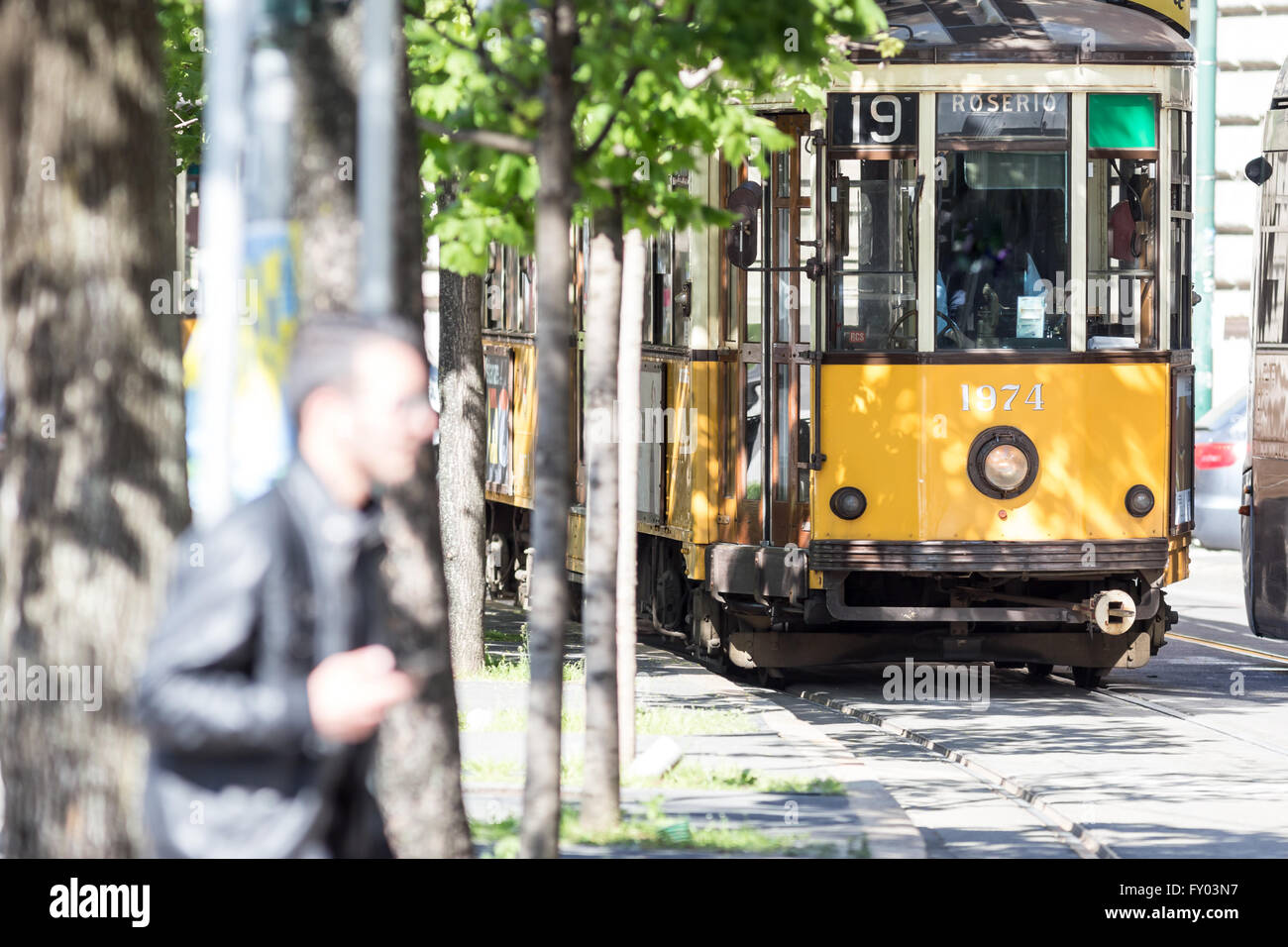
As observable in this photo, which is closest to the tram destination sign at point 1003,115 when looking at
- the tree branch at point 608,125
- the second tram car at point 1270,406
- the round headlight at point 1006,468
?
the round headlight at point 1006,468

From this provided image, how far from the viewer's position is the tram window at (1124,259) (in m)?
15.0

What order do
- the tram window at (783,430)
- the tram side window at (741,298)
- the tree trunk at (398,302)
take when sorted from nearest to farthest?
the tree trunk at (398,302)
the tram window at (783,430)
the tram side window at (741,298)

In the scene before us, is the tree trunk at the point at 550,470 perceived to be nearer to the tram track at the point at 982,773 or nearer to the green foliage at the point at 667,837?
the green foliage at the point at 667,837

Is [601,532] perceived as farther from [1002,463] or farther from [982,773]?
[1002,463]

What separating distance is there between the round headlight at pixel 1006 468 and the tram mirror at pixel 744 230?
6.55ft

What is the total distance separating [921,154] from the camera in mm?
14688

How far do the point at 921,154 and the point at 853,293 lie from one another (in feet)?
3.30

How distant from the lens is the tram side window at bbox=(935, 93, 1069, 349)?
14.7m

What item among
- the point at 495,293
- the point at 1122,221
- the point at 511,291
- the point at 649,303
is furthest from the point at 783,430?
the point at 495,293

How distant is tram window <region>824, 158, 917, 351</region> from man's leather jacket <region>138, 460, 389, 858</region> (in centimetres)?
1129

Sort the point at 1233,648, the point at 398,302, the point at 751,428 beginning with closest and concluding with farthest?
the point at 398,302 → the point at 751,428 → the point at 1233,648

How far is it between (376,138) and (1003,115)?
32.7 feet

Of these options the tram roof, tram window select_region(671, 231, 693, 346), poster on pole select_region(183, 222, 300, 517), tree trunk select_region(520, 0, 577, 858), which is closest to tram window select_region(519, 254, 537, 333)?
tram window select_region(671, 231, 693, 346)

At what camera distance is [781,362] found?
606 inches
